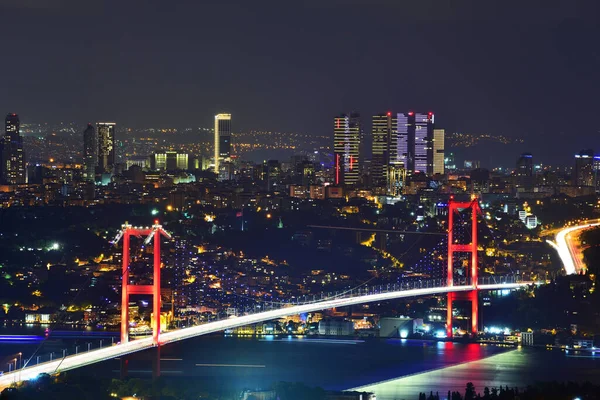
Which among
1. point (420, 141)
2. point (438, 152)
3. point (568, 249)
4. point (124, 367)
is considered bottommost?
point (124, 367)

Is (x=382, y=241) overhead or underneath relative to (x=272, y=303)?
overhead

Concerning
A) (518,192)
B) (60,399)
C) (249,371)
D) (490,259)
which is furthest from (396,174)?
(60,399)

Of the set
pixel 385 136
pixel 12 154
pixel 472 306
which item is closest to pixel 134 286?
pixel 472 306

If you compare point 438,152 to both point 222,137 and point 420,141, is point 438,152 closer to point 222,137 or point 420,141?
point 420,141

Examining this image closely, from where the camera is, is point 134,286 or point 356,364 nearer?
point 134,286

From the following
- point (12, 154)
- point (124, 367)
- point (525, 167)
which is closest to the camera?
point (124, 367)

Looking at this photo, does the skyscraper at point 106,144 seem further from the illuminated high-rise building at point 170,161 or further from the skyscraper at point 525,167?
the skyscraper at point 525,167

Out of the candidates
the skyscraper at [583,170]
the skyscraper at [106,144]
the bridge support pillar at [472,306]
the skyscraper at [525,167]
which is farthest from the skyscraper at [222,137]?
the bridge support pillar at [472,306]
